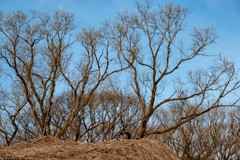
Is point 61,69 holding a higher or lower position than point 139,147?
higher

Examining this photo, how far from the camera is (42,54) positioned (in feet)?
67.5

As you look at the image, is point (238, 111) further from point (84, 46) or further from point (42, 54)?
point (42, 54)

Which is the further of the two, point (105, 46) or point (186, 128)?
point (186, 128)

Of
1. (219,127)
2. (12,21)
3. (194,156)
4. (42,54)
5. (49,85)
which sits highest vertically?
(12,21)

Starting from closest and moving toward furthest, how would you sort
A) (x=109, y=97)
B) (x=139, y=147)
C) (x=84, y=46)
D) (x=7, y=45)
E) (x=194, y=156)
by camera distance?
(x=139, y=147) → (x=7, y=45) → (x=84, y=46) → (x=109, y=97) → (x=194, y=156)

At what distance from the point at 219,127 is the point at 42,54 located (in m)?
14.8

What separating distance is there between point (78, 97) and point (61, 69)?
6.61 feet

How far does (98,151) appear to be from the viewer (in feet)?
11.7

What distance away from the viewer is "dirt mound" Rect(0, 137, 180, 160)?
347 cm

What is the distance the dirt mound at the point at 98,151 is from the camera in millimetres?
3473

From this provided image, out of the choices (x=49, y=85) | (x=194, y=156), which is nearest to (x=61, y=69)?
(x=49, y=85)

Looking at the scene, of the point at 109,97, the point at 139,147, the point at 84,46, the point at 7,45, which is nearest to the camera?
the point at 139,147

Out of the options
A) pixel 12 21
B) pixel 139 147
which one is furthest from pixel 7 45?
pixel 139 147

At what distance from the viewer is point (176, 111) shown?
1056 inches
